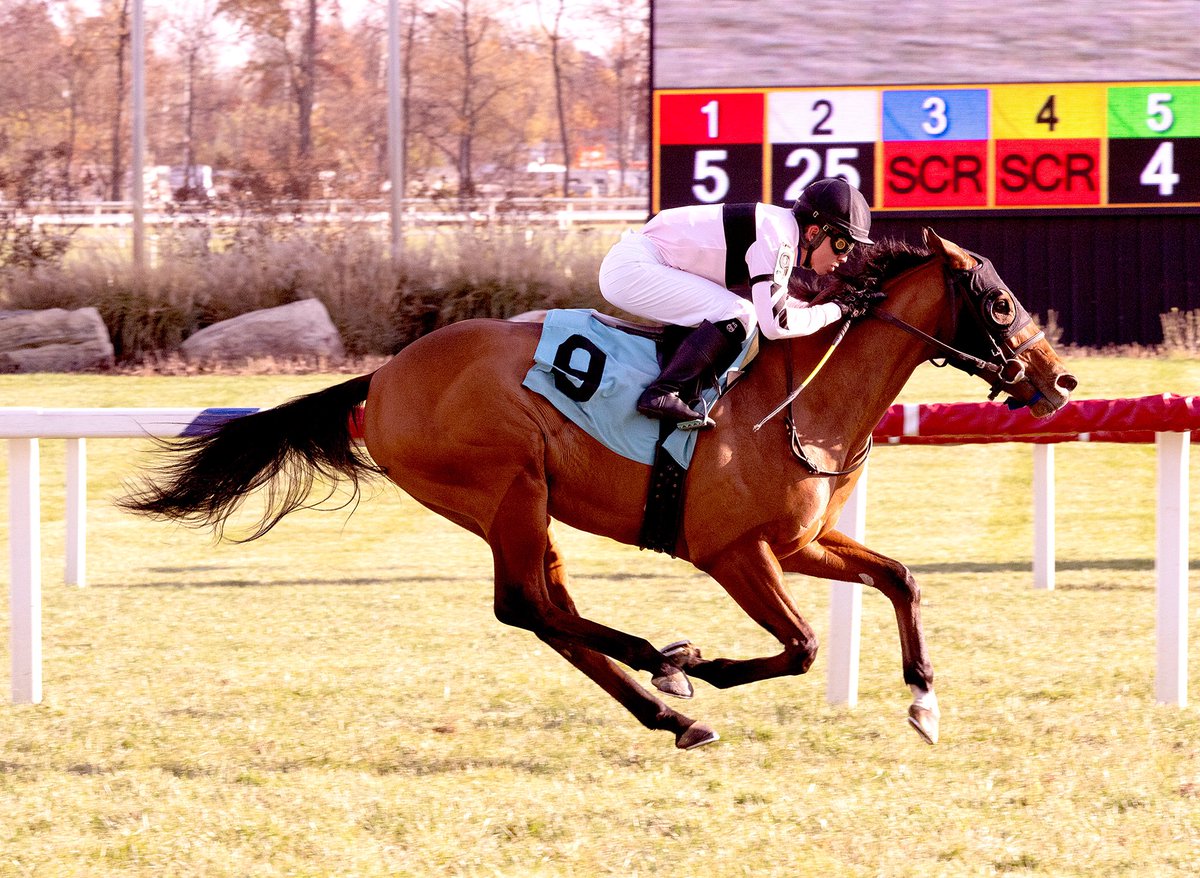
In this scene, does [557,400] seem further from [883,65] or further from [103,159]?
[103,159]

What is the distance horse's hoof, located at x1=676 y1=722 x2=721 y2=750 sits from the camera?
3.99 metres

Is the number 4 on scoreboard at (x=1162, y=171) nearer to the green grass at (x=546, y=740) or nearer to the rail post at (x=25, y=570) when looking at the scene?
the green grass at (x=546, y=740)

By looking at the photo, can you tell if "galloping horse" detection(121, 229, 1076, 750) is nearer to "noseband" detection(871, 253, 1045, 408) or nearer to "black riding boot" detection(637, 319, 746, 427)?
"noseband" detection(871, 253, 1045, 408)

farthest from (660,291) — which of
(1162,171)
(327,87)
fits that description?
(327,87)

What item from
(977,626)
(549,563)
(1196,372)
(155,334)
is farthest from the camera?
(155,334)

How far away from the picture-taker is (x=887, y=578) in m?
4.20

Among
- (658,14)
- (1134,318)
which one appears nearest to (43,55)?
(658,14)

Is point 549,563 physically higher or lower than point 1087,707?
higher

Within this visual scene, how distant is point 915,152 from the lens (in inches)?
480

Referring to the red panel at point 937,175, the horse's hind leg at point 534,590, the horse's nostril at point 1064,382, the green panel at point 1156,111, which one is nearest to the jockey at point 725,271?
the horse's hind leg at point 534,590

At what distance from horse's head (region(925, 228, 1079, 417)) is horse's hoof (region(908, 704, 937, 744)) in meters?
0.83

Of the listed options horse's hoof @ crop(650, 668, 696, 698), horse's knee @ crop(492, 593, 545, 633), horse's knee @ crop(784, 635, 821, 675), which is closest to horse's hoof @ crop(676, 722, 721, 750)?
horse's hoof @ crop(650, 668, 696, 698)

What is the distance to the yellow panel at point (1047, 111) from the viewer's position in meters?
12.2

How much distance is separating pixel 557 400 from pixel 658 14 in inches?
357
